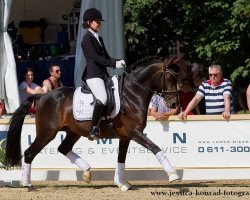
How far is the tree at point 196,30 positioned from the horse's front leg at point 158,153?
24.5 feet

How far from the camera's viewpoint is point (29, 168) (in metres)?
14.6

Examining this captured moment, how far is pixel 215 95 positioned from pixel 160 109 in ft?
3.00

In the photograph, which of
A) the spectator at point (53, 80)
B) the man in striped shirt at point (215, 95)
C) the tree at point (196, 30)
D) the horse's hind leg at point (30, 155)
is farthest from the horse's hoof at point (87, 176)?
the tree at point (196, 30)

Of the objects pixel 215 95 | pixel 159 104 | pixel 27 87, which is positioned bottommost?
pixel 159 104

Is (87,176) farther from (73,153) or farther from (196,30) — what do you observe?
(196,30)

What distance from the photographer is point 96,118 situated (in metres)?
14.1

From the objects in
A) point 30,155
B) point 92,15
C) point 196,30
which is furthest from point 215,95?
point 196,30

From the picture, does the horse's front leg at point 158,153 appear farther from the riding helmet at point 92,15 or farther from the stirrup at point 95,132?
the riding helmet at point 92,15

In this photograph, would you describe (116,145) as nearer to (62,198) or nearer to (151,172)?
(151,172)

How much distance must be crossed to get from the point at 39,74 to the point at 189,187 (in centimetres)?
548

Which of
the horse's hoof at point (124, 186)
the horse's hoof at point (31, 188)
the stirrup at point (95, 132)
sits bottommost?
the horse's hoof at point (31, 188)

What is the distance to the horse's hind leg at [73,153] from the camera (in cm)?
1450

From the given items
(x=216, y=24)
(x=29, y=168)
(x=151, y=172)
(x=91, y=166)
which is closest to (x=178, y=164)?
(x=151, y=172)

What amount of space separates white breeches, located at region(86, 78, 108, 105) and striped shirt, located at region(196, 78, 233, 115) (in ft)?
6.24
